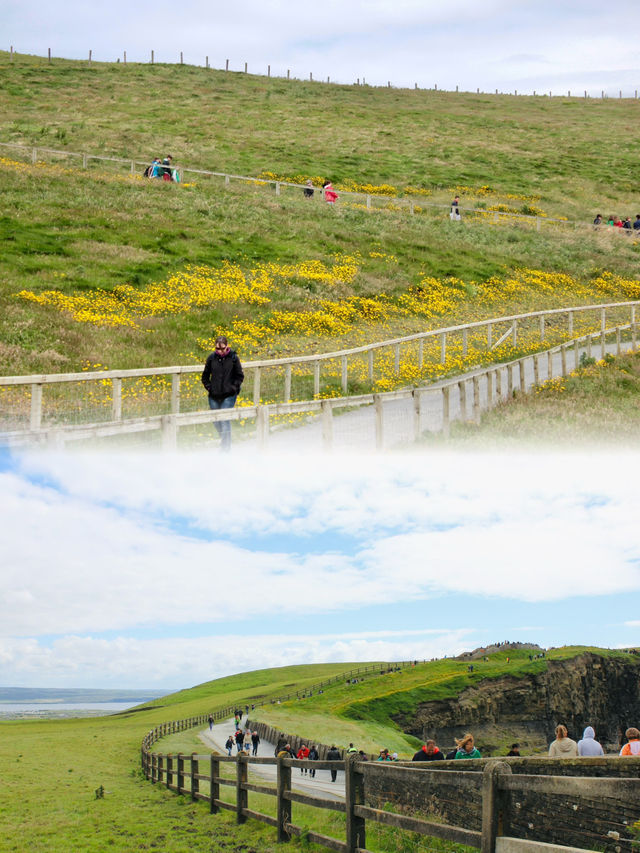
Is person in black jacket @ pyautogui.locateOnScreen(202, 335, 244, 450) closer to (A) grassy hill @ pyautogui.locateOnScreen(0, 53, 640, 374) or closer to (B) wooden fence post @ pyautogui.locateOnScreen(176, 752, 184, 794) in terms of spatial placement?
(B) wooden fence post @ pyautogui.locateOnScreen(176, 752, 184, 794)

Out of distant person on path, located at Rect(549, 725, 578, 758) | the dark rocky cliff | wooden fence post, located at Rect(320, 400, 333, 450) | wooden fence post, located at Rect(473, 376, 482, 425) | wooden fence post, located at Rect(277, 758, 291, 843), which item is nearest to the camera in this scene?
wooden fence post, located at Rect(277, 758, 291, 843)

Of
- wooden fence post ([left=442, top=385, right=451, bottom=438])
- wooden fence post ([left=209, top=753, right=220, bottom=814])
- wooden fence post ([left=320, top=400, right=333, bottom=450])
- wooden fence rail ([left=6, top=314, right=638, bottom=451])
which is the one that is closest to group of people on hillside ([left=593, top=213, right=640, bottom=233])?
wooden fence rail ([left=6, top=314, right=638, bottom=451])

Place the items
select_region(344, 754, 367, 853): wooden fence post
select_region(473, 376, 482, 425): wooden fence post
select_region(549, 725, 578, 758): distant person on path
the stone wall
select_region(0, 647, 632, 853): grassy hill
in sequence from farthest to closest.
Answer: select_region(473, 376, 482, 425): wooden fence post → select_region(0, 647, 632, 853): grassy hill → select_region(549, 725, 578, 758): distant person on path → select_region(344, 754, 367, 853): wooden fence post → the stone wall

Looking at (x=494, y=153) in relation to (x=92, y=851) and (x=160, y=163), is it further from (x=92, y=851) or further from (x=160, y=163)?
(x=92, y=851)

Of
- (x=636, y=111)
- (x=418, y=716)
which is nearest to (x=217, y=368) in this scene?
(x=418, y=716)

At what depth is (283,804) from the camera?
32.6ft

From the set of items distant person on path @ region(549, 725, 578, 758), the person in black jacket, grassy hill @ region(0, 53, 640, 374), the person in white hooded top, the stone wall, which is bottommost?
the person in white hooded top

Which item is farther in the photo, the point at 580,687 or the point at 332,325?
the point at 580,687

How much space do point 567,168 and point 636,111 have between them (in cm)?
4798

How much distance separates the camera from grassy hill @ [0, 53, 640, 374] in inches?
1109

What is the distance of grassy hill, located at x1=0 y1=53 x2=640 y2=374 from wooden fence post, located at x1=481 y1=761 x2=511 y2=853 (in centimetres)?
1812

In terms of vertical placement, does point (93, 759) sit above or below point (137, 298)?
below

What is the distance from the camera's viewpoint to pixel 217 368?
14.8 metres

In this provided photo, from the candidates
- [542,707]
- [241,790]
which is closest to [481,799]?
[241,790]
